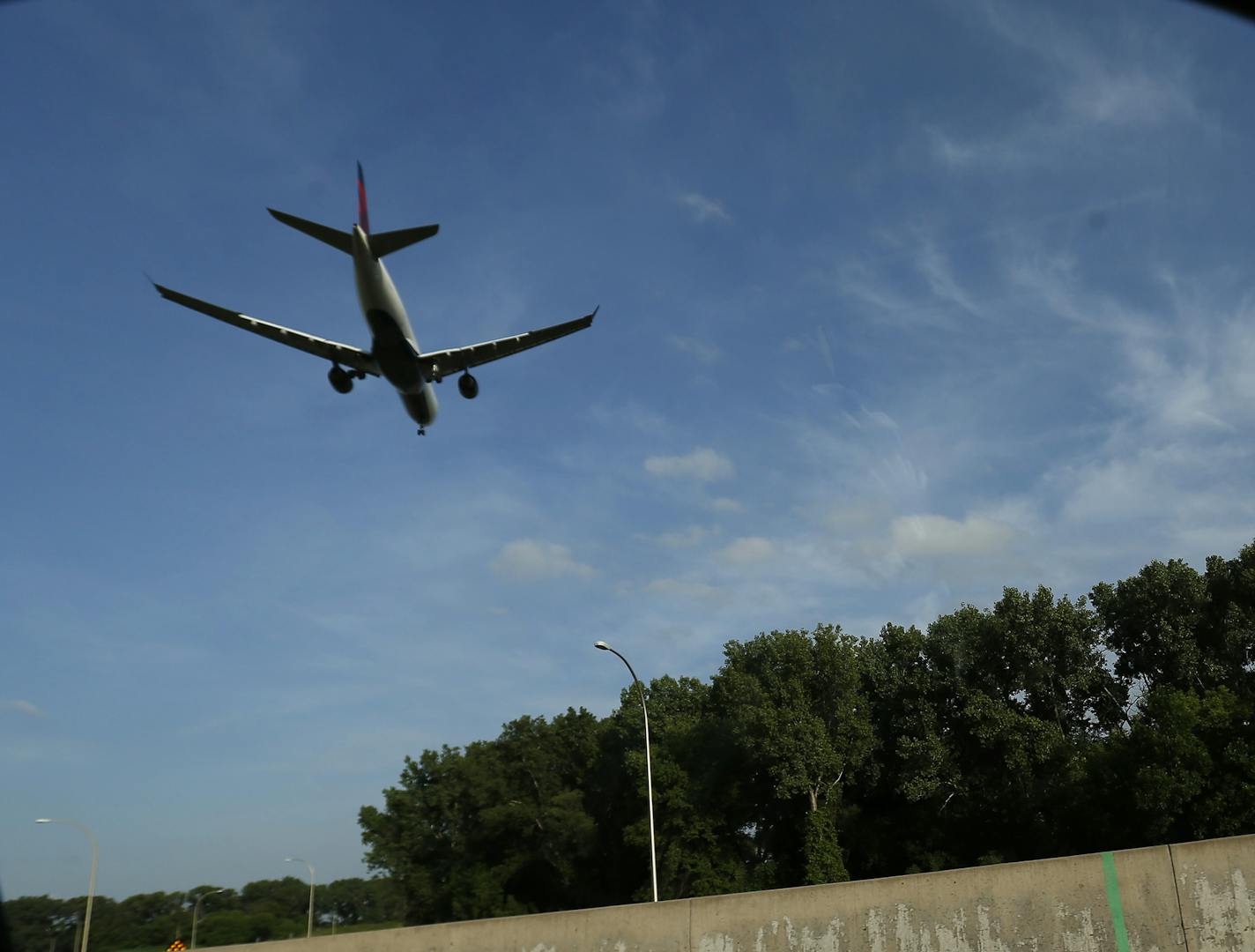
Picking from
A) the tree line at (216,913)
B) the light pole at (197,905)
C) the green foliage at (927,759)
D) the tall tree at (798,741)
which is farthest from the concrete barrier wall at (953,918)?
the light pole at (197,905)

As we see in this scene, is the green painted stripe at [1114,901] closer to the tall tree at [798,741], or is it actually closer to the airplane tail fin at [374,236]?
the airplane tail fin at [374,236]

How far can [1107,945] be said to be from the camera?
14.2 m

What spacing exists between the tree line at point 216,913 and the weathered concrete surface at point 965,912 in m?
49.2

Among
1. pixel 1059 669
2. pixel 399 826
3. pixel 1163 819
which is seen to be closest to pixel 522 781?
pixel 399 826

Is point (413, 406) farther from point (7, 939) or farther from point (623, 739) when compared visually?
point (623, 739)

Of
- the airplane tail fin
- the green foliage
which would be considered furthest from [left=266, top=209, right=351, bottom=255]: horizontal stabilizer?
the green foliage

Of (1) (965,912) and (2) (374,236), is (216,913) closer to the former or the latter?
(2) (374,236)

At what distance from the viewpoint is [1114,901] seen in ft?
47.4

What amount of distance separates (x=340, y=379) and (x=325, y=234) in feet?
16.8

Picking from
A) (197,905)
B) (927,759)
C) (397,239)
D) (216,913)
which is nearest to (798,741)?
(927,759)

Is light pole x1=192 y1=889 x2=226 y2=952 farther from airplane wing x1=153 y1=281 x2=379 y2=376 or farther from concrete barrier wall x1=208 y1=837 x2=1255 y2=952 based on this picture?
concrete barrier wall x1=208 y1=837 x2=1255 y2=952

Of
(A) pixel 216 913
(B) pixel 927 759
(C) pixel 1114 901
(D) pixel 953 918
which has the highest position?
(B) pixel 927 759

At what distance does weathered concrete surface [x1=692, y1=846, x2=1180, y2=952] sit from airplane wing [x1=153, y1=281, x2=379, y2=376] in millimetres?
18258

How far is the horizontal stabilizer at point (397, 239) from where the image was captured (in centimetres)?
2448
